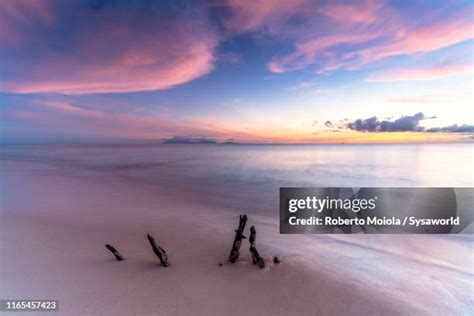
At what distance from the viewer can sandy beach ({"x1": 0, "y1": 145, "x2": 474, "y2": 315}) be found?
265 centimetres

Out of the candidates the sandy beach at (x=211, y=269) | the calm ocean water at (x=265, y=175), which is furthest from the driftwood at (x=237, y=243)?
the calm ocean water at (x=265, y=175)

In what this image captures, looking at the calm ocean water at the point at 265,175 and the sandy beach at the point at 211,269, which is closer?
the sandy beach at the point at 211,269

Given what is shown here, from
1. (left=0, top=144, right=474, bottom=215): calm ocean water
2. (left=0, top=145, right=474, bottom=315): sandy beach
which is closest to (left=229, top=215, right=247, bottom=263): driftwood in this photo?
(left=0, top=145, right=474, bottom=315): sandy beach

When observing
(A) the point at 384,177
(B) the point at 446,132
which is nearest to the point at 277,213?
(B) the point at 446,132

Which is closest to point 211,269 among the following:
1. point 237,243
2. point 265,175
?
point 237,243

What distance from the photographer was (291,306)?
Result: 2.61m

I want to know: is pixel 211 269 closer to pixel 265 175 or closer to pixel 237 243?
pixel 237 243

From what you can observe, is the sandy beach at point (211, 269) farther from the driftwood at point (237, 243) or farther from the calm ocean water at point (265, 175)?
the calm ocean water at point (265, 175)

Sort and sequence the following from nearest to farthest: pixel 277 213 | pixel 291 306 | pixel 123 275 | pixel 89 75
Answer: pixel 291 306 < pixel 123 275 < pixel 277 213 < pixel 89 75

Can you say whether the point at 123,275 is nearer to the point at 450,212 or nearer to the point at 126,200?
the point at 126,200

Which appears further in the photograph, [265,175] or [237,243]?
[265,175]

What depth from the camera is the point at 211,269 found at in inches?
120

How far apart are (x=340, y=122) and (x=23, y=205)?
22.3 feet

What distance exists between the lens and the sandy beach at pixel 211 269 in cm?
265
